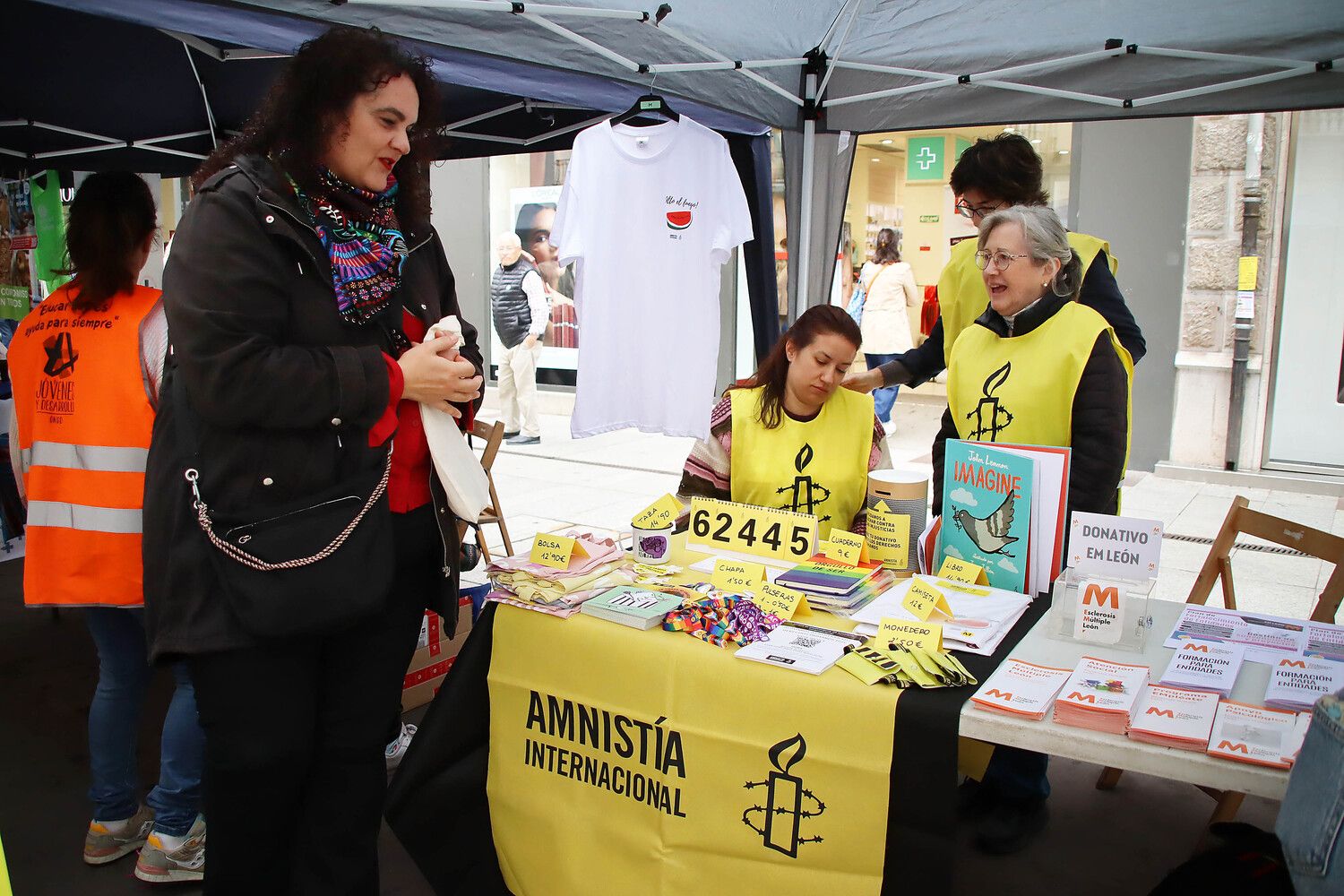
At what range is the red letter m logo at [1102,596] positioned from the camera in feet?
5.78

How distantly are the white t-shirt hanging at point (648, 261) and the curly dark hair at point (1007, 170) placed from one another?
50.8 inches

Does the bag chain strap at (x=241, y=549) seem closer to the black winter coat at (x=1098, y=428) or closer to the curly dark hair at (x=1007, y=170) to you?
the black winter coat at (x=1098, y=428)

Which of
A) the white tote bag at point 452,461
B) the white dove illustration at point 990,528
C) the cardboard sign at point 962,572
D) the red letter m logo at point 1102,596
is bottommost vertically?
the cardboard sign at point 962,572

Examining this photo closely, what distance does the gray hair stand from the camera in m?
2.29

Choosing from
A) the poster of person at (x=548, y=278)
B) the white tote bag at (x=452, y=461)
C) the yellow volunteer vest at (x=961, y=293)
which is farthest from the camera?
the poster of person at (x=548, y=278)

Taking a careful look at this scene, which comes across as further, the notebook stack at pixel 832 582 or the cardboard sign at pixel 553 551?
the cardboard sign at pixel 553 551

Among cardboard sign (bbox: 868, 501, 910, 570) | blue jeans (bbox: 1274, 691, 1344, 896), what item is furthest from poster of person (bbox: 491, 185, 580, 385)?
blue jeans (bbox: 1274, 691, 1344, 896)

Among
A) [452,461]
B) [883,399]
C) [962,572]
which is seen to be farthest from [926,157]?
[452,461]

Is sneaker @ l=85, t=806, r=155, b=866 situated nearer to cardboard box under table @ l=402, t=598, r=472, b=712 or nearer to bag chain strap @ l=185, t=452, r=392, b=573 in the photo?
cardboard box under table @ l=402, t=598, r=472, b=712

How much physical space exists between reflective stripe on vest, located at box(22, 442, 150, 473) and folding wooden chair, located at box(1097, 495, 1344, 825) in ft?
8.09

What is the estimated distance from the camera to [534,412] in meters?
8.40

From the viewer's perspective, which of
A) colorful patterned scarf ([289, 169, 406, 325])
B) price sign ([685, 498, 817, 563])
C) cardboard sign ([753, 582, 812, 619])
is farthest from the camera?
price sign ([685, 498, 817, 563])

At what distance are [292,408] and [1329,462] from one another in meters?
6.95

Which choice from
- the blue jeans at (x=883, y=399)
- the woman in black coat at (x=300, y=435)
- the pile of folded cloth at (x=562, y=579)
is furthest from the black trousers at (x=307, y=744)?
the blue jeans at (x=883, y=399)
